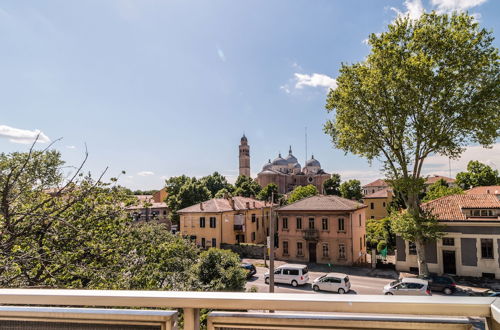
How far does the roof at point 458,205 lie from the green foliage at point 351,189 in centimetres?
4050

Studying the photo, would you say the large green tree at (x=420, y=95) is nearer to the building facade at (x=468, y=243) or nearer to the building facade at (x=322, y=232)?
the building facade at (x=468, y=243)

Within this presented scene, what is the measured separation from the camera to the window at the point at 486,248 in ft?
60.4

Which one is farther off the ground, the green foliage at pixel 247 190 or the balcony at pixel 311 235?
the green foliage at pixel 247 190

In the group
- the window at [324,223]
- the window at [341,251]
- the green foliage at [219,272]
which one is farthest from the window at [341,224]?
the green foliage at [219,272]

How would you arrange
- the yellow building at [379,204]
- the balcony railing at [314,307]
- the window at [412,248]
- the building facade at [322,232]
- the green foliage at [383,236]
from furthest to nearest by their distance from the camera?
the yellow building at [379,204] < the green foliage at [383,236] < the building facade at [322,232] < the window at [412,248] < the balcony railing at [314,307]

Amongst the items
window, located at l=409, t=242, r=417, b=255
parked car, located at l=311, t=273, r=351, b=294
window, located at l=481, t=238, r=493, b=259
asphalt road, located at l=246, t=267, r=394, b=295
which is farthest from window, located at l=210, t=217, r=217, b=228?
window, located at l=481, t=238, r=493, b=259

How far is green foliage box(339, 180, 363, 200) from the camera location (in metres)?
62.2

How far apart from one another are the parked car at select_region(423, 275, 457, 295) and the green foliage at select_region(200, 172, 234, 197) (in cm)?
4317

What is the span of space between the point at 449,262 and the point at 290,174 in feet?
219

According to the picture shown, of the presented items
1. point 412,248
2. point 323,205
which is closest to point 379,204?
point 323,205

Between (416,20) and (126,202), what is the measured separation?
16.9 metres

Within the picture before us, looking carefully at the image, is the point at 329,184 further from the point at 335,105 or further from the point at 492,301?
the point at 492,301

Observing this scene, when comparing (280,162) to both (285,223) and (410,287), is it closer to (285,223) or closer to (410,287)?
(285,223)

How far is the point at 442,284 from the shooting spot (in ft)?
52.3
